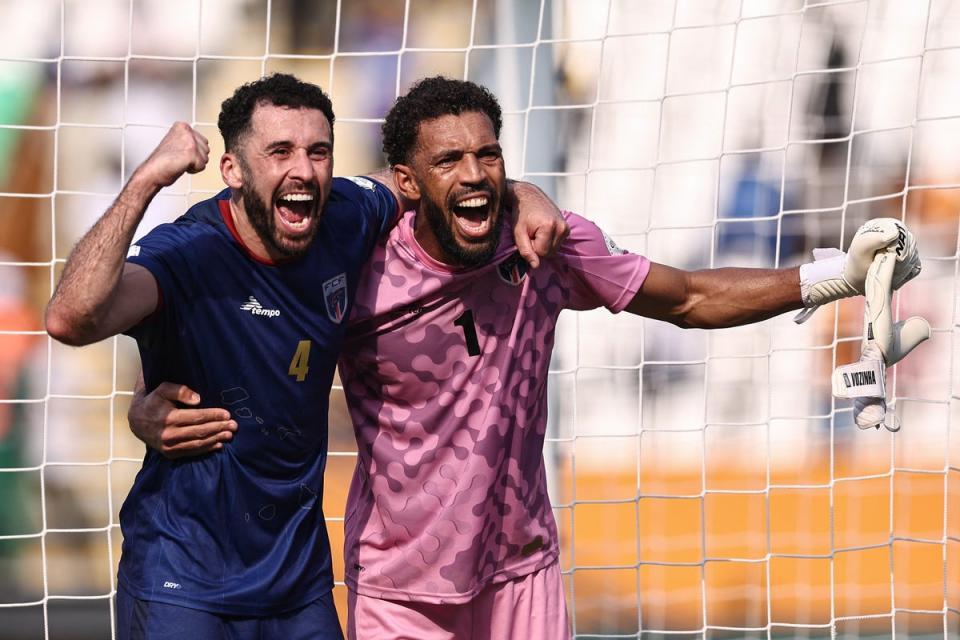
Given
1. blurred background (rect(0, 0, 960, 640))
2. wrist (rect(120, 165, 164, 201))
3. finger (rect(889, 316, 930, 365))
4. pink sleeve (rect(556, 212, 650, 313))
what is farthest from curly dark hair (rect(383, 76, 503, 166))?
blurred background (rect(0, 0, 960, 640))

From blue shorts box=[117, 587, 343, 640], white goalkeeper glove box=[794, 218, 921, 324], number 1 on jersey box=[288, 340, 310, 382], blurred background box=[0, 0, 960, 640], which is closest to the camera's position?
blue shorts box=[117, 587, 343, 640]

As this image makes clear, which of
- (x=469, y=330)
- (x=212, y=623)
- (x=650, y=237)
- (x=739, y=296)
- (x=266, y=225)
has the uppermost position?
(x=650, y=237)

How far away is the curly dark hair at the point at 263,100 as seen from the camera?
294 centimetres

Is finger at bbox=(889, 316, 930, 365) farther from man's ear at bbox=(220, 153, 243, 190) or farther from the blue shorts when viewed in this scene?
man's ear at bbox=(220, 153, 243, 190)

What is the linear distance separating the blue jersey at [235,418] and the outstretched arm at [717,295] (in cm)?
86

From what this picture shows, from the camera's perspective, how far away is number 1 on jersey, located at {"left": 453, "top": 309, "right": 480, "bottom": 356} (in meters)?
3.19

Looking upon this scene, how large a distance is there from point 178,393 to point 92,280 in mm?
411

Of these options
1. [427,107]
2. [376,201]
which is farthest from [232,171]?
[427,107]

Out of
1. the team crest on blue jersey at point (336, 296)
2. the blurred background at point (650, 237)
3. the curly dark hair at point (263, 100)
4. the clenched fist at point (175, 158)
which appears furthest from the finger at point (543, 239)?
the blurred background at point (650, 237)

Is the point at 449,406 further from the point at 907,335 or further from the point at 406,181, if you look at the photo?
the point at 907,335

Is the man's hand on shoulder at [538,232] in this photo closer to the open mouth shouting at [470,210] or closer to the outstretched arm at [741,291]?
the open mouth shouting at [470,210]

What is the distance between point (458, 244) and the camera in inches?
121

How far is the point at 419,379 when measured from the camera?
125 inches

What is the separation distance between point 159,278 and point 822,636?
3730 millimetres
